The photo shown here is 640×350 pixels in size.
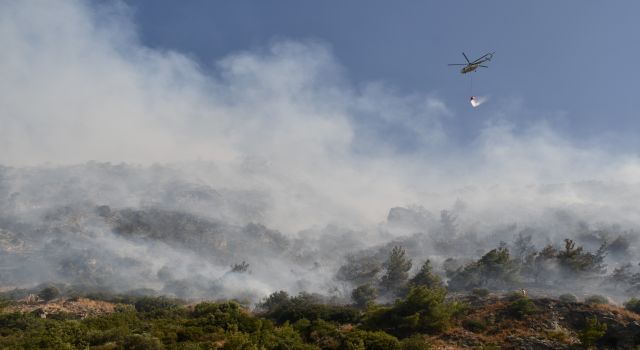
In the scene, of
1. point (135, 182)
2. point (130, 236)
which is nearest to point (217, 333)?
point (130, 236)

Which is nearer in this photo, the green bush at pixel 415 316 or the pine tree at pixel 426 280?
the green bush at pixel 415 316

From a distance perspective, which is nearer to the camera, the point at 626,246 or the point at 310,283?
the point at 310,283

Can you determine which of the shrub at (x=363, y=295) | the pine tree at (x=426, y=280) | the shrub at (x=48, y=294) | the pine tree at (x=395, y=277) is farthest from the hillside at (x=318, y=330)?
the pine tree at (x=395, y=277)

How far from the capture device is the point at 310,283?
8369 cm

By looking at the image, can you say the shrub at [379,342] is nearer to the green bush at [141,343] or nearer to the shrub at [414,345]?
the shrub at [414,345]

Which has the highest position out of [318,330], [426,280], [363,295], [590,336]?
[426,280]

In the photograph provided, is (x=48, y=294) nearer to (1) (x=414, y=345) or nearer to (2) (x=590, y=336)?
(1) (x=414, y=345)

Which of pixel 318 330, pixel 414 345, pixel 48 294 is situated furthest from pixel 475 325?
pixel 48 294

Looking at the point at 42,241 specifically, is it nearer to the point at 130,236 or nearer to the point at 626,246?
the point at 130,236

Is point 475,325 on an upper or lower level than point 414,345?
upper

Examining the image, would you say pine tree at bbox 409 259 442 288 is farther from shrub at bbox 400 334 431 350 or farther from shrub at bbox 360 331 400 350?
shrub at bbox 360 331 400 350

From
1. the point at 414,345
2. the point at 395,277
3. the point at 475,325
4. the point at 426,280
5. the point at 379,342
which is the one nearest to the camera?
the point at 379,342

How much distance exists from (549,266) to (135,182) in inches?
6781

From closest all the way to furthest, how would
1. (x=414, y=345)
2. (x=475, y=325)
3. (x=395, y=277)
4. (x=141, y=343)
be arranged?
(x=141, y=343)
(x=414, y=345)
(x=475, y=325)
(x=395, y=277)
